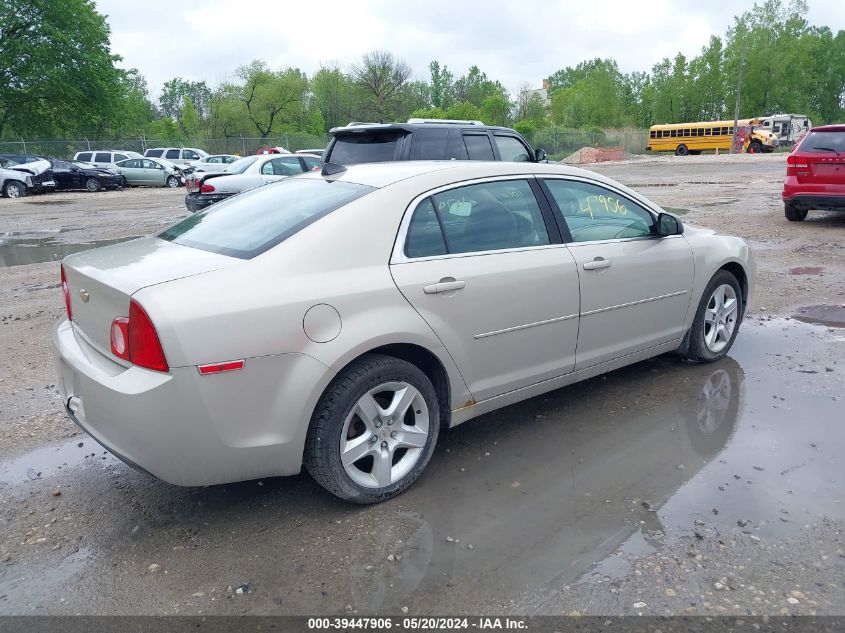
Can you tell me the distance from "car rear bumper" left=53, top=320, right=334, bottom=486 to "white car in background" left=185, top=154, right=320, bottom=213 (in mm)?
11724

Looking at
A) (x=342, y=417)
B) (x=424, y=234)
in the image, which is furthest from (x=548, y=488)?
(x=424, y=234)

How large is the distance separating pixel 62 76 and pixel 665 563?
158 feet

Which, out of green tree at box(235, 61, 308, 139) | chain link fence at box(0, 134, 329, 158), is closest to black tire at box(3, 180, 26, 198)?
chain link fence at box(0, 134, 329, 158)

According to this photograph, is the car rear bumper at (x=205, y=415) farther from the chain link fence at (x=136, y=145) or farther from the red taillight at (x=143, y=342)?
the chain link fence at (x=136, y=145)

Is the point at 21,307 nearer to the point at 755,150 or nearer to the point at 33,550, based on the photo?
the point at 33,550

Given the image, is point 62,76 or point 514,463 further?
point 62,76

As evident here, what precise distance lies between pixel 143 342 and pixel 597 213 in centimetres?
293

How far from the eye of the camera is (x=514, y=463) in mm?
3898

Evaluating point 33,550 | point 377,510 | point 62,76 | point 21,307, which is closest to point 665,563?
point 377,510

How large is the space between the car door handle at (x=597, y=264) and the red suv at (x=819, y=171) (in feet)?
29.9

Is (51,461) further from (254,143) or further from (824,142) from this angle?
(254,143)

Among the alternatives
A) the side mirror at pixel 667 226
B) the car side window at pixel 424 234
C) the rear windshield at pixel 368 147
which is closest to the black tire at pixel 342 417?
the car side window at pixel 424 234

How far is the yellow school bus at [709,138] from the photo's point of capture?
54.9 m

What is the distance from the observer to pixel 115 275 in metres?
3.24
